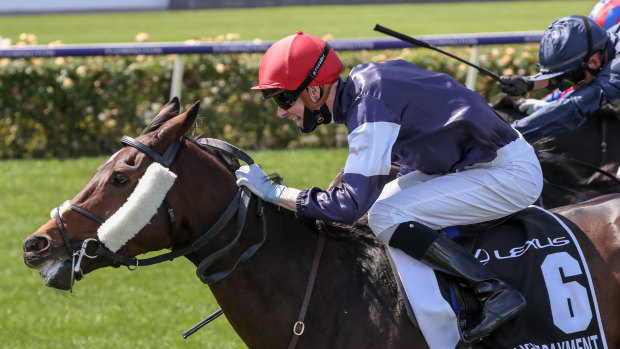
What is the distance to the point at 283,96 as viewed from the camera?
309 centimetres

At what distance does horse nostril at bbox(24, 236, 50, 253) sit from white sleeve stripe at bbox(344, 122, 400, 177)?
3.51 feet

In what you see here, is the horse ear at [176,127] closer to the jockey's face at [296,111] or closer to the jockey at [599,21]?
the jockey's face at [296,111]

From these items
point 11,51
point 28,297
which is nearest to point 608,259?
point 28,297

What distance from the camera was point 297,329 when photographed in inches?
118

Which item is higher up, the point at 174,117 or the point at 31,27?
the point at 174,117

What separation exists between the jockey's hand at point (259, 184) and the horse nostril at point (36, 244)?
700 mm

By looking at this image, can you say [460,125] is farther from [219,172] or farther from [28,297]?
[28,297]

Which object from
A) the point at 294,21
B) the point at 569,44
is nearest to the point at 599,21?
the point at 569,44

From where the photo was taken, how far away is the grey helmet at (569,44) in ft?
14.3

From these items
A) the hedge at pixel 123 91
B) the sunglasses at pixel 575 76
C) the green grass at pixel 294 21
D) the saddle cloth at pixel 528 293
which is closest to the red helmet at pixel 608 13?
the sunglasses at pixel 575 76

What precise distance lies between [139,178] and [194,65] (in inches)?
263

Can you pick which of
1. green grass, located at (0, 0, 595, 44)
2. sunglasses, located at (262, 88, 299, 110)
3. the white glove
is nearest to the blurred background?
sunglasses, located at (262, 88, 299, 110)

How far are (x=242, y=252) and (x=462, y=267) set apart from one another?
2.62 ft

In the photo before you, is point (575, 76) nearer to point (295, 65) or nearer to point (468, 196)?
point (468, 196)
